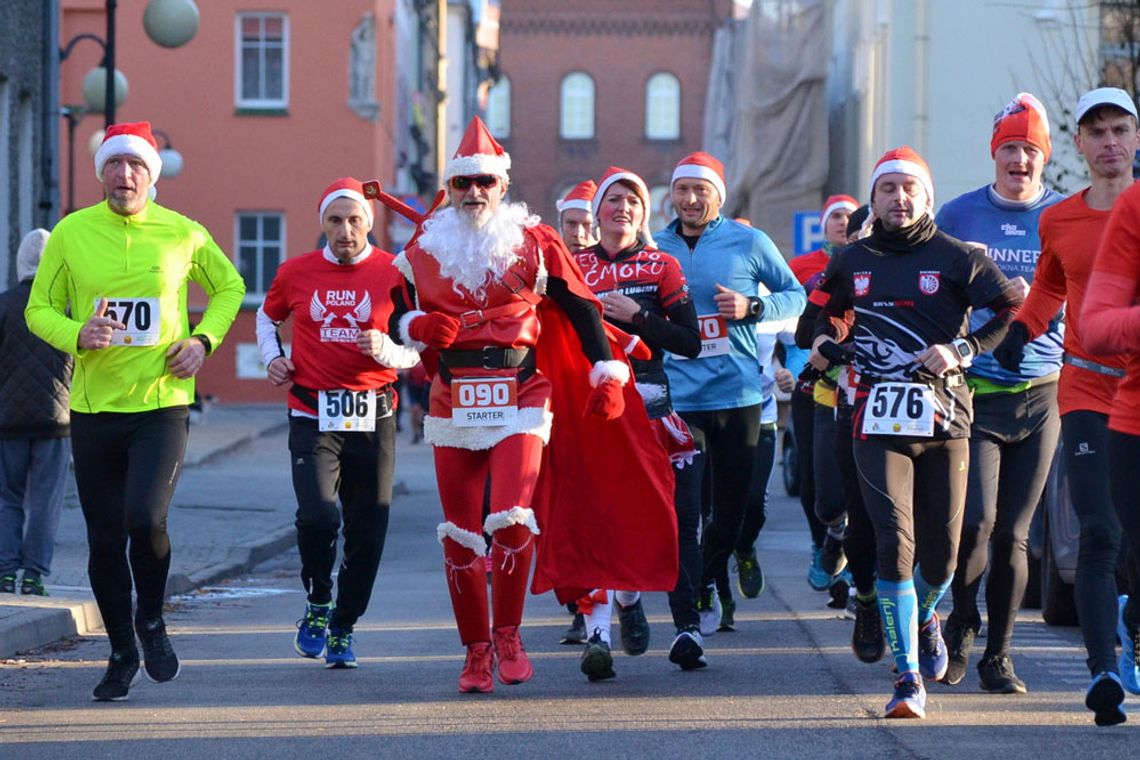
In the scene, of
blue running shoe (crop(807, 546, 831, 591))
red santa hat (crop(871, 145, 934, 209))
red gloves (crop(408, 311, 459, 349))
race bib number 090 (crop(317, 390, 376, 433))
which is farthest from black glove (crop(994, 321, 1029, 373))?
blue running shoe (crop(807, 546, 831, 591))

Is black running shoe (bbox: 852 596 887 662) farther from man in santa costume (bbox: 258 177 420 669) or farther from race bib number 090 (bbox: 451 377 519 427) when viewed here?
man in santa costume (bbox: 258 177 420 669)

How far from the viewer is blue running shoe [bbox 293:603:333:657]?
30.3 ft

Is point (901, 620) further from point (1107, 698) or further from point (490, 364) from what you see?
point (490, 364)

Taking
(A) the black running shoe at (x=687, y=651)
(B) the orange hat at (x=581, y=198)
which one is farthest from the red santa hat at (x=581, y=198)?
(A) the black running shoe at (x=687, y=651)

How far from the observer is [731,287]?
9688mm

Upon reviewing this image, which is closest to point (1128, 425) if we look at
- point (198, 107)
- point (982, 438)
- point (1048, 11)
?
point (982, 438)

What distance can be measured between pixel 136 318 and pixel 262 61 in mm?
35270

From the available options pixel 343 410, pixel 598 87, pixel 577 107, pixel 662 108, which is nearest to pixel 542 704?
pixel 343 410

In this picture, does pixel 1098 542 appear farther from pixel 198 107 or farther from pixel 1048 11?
pixel 198 107

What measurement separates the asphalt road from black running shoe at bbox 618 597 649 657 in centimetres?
11

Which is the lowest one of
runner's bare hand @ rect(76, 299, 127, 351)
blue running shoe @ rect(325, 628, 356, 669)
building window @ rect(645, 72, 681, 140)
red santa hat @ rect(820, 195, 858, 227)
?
blue running shoe @ rect(325, 628, 356, 669)

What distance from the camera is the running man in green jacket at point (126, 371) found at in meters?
8.17

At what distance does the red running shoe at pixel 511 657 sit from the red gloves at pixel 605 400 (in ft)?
2.83

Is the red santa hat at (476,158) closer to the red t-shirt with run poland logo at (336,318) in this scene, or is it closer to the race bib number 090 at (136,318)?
the red t-shirt with run poland logo at (336,318)
